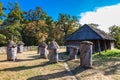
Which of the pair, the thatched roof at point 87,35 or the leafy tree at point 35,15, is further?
the leafy tree at point 35,15

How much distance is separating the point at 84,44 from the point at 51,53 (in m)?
4.40

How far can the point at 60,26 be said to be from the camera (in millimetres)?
59812

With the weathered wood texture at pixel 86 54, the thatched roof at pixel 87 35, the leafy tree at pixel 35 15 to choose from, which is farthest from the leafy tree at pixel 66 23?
the weathered wood texture at pixel 86 54

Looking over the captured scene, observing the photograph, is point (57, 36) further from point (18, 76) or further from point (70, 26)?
point (18, 76)

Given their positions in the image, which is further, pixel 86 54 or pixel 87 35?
pixel 87 35

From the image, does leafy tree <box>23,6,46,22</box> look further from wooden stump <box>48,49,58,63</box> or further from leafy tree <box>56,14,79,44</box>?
wooden stump <box>48,49,58,63</box>

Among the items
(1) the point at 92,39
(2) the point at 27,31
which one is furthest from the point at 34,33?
(1) the point at 92,39

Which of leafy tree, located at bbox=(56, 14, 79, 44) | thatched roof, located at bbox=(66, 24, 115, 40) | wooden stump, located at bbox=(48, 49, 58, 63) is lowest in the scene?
wooden stump, located at bbox=(48, 49, 58, 63)

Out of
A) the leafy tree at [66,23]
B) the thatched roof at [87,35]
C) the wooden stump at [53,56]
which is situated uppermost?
the leafy tree at [66,23]

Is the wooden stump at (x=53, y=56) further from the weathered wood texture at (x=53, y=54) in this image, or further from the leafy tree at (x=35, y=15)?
the leafy tree at (x=35, y=15)

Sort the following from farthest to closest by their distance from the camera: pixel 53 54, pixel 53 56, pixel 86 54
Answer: pixel 53 54, pixel 53 56, pixel 86 54

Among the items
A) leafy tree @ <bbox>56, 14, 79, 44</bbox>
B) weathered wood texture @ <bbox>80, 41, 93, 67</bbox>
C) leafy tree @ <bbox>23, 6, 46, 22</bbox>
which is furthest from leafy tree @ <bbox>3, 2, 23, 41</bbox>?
weathered wood texture @ <bbox>80, 41, 93, 67</bbox>

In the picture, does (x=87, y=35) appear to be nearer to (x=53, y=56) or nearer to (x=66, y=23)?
(x=53, y=56)

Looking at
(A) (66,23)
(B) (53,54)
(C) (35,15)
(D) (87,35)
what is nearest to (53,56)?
(B) (53,54)
